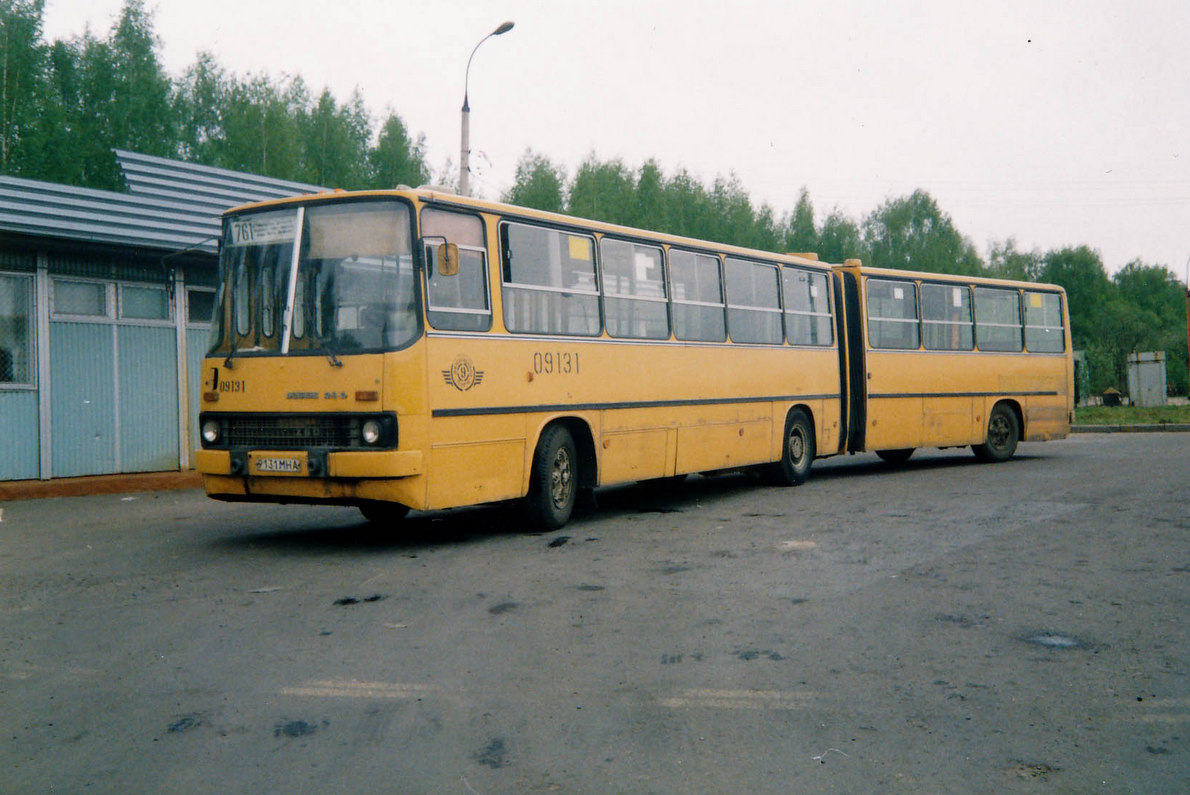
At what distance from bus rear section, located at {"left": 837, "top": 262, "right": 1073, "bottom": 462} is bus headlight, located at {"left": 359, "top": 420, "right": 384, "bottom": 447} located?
9.97 meters

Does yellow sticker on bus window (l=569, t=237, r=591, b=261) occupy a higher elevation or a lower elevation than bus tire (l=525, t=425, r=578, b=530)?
higher

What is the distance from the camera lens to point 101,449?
16359 mm

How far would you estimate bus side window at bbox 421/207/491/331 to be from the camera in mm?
9516

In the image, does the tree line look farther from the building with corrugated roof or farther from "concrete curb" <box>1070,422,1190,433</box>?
"concrete curb" <box>1070,422,1190,433</box>

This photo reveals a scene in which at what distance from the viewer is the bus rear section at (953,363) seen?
17500mm

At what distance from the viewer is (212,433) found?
9836 mm

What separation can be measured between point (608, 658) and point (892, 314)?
13218 mm

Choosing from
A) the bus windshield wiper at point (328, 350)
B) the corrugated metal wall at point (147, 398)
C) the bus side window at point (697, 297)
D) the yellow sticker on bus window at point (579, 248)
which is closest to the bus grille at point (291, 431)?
the bus windshield wiper at point (328, 350)

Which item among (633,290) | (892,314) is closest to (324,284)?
(633,290)

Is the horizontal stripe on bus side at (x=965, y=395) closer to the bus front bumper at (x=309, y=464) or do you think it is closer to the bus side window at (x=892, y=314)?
the bus side window at (x=892, y=314)

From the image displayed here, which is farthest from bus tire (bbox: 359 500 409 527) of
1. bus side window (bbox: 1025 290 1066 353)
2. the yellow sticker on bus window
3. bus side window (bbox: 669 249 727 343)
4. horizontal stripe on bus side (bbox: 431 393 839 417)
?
bus side window (bbox: 1025 290 1066 353)

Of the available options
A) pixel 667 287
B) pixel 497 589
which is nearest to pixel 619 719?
pixel 497 589

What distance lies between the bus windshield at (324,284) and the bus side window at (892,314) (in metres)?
10.0

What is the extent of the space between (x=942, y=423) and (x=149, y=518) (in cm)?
1218
